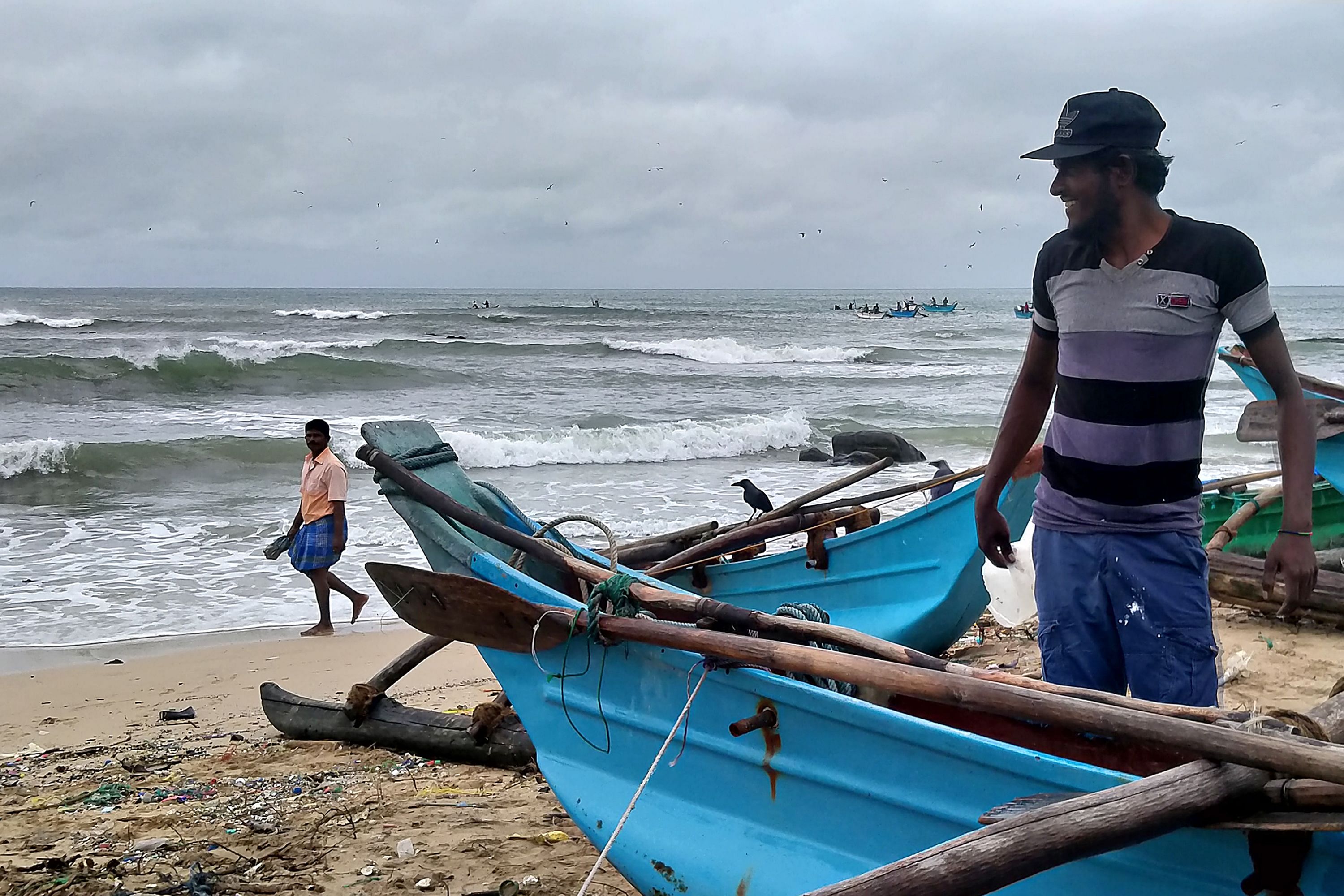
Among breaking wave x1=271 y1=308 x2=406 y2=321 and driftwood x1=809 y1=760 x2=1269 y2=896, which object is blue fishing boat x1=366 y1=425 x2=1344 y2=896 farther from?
breaking wave x1=271 y1=308 x2=406 y2=321

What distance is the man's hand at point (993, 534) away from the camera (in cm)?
288

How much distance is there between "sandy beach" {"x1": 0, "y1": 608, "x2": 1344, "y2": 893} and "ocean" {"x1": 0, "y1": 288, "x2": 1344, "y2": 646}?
1.26m

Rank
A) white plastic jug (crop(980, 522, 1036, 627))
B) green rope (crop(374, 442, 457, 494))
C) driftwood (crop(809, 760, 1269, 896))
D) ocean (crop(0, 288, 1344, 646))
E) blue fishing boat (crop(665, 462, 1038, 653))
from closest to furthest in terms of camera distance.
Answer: driftwood (crop(809, 760, 1269, 896)), green rope (crop(374, 442, 457, 494)), white plastic jug (crop(980, 522, 1036, 627)), blue fishing boat (crop(665, 462, 1038, 653)), ocean (crop(0, 288, 1344, 646))

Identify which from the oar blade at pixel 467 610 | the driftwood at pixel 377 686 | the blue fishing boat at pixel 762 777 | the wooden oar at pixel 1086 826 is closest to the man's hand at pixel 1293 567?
the blue fishing boat at pixel 762 777

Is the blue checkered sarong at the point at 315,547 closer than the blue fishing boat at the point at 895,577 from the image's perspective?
No

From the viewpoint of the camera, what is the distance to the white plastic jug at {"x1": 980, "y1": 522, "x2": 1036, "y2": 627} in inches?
178

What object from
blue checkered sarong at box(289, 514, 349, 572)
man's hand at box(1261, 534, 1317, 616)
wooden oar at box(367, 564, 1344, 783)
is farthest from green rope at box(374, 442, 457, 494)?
blue checkered sarong at box(289, 514, 349, 572)

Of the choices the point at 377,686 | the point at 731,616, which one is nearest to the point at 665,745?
the point at 731,616

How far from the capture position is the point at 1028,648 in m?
5.95

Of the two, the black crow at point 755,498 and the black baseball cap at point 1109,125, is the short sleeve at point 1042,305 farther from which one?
the black crow at point 755,498

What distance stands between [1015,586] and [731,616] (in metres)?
2.50

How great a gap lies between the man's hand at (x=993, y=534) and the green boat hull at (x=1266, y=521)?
4.43m

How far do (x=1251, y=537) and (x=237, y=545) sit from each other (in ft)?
26.6

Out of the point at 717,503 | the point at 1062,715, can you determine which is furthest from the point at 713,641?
the point at 717,503
